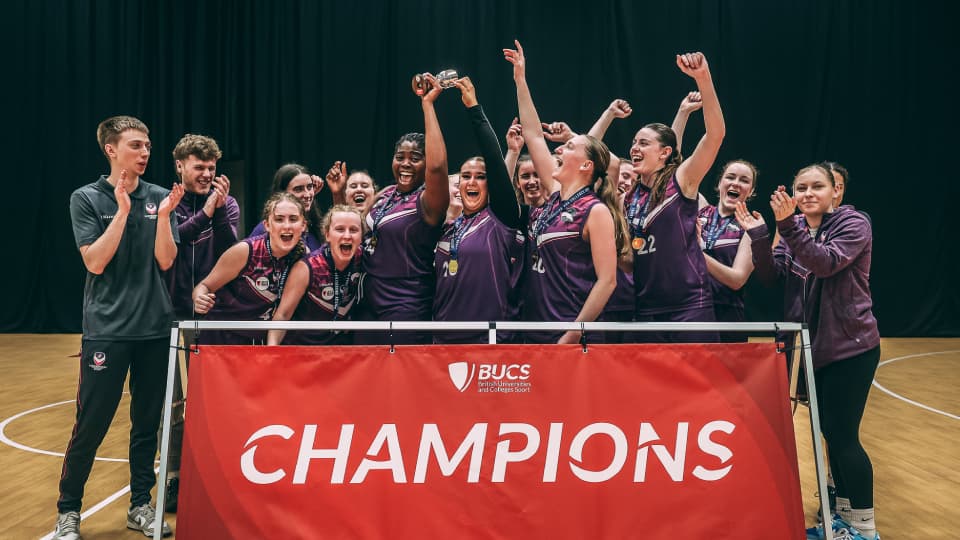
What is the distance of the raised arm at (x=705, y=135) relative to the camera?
358 centimetres

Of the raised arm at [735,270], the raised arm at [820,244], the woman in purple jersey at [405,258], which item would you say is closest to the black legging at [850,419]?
the raised arm at [820,244]

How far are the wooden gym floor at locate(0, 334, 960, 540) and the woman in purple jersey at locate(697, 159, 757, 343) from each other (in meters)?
1.23

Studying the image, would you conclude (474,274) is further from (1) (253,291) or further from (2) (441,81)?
(1) (253,291)

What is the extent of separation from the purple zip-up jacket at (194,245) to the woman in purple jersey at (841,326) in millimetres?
3185

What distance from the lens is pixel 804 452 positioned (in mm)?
5039

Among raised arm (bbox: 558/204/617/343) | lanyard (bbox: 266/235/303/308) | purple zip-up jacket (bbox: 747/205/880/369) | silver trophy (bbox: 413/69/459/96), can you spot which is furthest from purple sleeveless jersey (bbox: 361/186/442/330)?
purple zip-up jacket (bbox: 747/205/880/369)

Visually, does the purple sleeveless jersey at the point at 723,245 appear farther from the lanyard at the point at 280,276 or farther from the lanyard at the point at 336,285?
the lanyard at the point at 280,276

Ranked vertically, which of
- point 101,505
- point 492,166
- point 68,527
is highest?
point 492,166

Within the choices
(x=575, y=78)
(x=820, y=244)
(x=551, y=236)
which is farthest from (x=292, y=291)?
(x=575, y=78)

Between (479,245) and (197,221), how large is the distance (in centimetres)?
190

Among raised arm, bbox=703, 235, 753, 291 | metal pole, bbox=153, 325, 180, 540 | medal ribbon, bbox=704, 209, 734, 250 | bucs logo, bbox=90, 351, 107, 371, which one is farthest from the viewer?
medal ribbon, bbox=704, 209, 734, 250

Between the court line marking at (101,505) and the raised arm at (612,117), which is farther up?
the raised arm at (612,117)

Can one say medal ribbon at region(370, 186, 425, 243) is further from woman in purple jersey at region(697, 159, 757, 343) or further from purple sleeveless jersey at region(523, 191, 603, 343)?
woman in purple jersey at region(697, 159, 757, 343)

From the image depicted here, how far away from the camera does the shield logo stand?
9.12ft
